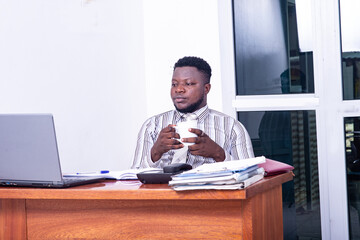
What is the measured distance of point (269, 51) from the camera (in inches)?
148

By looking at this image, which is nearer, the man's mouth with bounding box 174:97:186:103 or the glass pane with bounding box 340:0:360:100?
the man's mouth with bounding box 174:97:186:103

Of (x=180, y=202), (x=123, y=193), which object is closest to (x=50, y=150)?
(x=123, y=193)

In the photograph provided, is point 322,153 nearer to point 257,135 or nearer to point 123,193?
point 257,135

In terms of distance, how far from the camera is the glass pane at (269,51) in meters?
3.70

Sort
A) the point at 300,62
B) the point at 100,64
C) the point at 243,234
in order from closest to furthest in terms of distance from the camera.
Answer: the point at 243,234
the point at 100,64
the point at 300,62

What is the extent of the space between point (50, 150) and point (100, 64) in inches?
66.3

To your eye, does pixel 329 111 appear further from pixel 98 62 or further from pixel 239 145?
pixel 98 62

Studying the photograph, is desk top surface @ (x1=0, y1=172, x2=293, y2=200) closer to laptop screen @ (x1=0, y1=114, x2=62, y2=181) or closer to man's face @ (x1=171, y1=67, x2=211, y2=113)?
laptop screen @ (x1=0, y1=114, x2=62, y2=181)

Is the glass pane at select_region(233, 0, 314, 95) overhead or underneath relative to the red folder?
overhead

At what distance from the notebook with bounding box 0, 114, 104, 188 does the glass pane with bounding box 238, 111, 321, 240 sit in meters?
2.11

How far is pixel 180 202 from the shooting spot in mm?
1743

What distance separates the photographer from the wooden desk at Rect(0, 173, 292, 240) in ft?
5.53

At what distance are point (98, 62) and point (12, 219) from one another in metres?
1.60

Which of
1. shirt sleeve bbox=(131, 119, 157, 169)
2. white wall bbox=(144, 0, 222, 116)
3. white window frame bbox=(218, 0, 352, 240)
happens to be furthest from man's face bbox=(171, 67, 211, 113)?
white window frame bbox=(218, 0, 352, 240)
